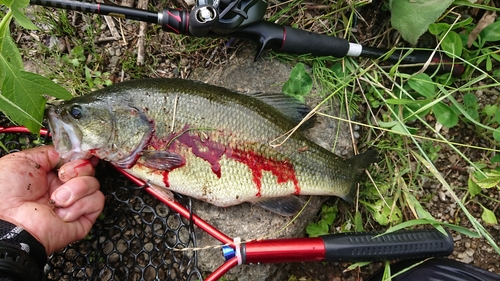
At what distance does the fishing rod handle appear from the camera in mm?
2750

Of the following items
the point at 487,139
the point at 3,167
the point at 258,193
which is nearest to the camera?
the point at 3,167

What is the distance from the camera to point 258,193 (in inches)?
112

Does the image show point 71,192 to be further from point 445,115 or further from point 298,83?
point 445,115

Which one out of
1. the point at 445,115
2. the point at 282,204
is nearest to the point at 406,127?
the point at 445,115

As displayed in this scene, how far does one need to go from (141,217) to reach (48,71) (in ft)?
4.70

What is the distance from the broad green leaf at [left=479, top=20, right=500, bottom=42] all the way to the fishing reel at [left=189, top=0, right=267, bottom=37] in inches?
72.7

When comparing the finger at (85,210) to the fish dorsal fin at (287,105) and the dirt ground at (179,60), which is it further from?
the fish dorsal fin at (287,105)

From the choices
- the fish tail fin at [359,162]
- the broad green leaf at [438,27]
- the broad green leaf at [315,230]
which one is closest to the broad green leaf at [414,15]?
the broad green leaf at [438,27]

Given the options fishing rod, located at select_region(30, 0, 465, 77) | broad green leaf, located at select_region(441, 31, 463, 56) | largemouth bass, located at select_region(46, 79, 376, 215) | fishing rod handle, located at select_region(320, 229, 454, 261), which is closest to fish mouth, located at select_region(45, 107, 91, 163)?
largemouth bass, located at select_region(46, 79, 376, 215)

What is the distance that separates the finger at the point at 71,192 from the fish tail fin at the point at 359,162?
5.82 feet

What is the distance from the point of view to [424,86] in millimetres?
3246

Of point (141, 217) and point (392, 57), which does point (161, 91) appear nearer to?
point (141, 217)

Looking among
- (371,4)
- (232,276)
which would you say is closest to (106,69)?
(232,276)

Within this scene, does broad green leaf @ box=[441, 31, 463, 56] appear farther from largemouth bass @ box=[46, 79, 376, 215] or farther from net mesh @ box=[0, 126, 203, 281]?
net mesh @ box=[0, 126, 203, 281]
